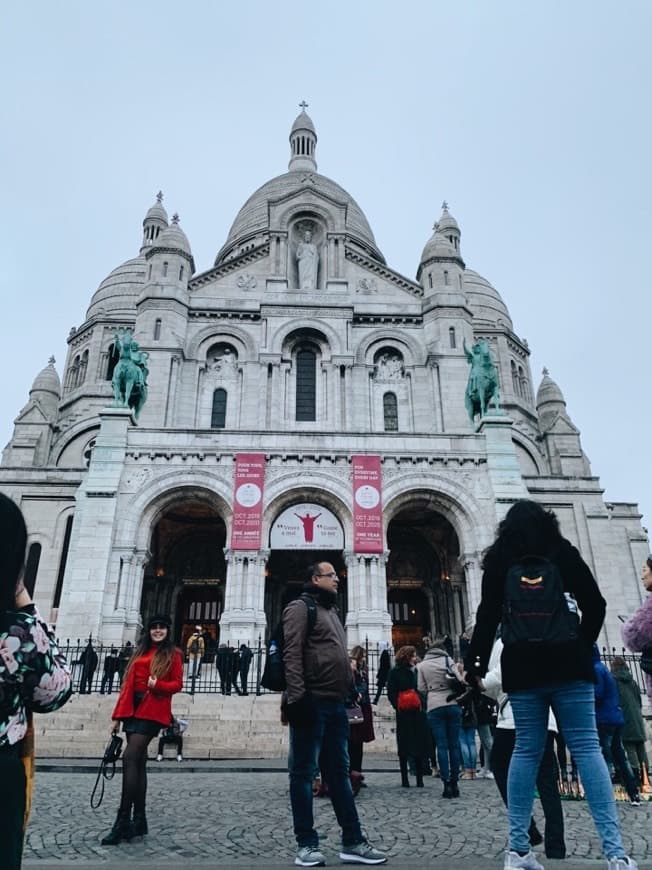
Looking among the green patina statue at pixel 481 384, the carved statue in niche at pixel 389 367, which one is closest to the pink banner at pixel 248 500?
the green patina statue at pixel 481 384

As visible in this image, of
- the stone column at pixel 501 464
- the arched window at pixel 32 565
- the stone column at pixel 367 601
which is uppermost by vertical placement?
the stone column at pixel 501 464

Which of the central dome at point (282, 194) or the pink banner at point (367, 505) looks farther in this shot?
the central dome at point (282, 194)

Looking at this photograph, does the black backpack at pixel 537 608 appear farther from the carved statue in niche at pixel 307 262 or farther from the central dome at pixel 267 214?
the central dome at pixel 267 214

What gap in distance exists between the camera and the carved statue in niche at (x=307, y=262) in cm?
3164

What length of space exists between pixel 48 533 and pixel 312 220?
18739 mm

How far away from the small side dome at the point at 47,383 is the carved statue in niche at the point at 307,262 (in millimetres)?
13943

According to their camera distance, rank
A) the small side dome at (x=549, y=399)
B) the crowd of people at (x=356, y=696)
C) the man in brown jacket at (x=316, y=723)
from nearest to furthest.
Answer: the crowd of people at (x=356, y=696) → the man in brown jacket at (x=316, y=723) → the small side dome at (x=549, y=399)

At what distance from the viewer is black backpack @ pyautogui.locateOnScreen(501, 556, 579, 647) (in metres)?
4.00

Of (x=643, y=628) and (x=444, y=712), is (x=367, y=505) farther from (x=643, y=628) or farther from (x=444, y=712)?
(x=643, y=628)

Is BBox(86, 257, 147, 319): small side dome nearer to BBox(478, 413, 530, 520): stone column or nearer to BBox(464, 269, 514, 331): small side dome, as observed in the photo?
BBox(464, 269, 514, 331): small side dome

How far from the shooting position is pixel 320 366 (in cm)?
2934

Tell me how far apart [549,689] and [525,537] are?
2.95ft

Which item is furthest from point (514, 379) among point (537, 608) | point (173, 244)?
point (537, 608)

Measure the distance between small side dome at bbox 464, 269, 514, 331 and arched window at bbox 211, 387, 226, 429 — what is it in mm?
17708
